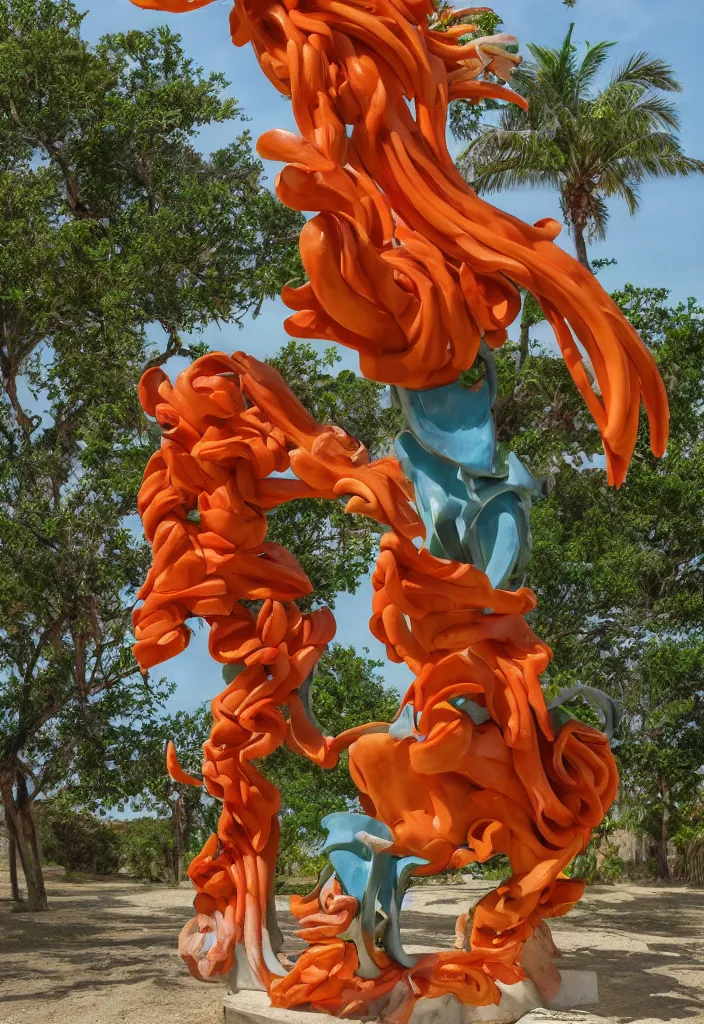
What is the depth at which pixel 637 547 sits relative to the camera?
10.6 m

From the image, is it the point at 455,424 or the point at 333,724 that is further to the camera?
the point at 333,724

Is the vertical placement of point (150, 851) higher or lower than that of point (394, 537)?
lower

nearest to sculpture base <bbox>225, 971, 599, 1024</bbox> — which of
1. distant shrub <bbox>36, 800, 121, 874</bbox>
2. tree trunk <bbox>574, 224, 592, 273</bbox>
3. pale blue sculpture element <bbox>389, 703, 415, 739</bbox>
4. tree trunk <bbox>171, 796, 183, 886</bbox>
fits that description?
pale blue sculpture element <bbox>389, 703, 415, 739</bbox>

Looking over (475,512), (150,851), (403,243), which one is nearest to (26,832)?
(150,851)

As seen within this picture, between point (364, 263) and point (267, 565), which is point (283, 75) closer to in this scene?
point (364, 263)

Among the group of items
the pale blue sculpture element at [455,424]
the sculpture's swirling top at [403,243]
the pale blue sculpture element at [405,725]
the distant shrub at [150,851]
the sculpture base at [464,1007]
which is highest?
the sculpture's swirling top at [403,243]

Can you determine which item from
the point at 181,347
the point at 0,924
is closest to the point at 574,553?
the point at 181,347

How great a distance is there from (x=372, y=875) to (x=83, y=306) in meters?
6.03

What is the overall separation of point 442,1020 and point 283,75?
3.67 meters

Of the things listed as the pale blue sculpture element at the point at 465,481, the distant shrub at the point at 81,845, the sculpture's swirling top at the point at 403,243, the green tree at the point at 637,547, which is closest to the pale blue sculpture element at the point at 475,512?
the pale blue sculpture element at the point at 465,481

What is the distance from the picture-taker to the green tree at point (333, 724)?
8125 millimetres

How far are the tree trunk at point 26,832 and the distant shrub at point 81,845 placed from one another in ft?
9.84

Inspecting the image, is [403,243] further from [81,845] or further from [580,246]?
[81,845]

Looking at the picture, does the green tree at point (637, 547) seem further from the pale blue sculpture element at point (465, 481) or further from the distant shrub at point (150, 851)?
the pale blue sculpture element at point (465, 481)
